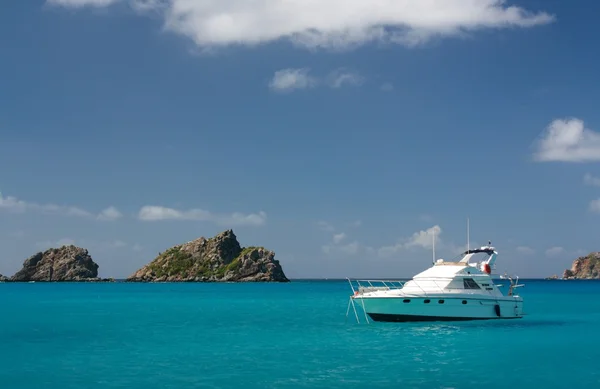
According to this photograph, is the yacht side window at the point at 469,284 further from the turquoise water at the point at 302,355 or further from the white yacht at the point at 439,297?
the turquoise water at the point at 302,355

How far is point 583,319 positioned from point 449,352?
38.8m

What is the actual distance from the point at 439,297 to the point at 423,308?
1.69m

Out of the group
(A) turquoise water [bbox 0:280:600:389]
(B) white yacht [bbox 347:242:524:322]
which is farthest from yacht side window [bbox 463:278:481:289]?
(A) turquoise water [bbox 0:280:600:389]

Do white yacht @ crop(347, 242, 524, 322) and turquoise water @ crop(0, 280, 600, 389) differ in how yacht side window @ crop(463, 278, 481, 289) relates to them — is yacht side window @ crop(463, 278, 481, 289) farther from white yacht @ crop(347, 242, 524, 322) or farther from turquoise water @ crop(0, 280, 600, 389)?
turquoise water @ crop(0, 280, 600, 389)

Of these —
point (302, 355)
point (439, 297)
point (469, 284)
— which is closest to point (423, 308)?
point (439, 297)

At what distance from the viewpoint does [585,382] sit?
98.1 feet

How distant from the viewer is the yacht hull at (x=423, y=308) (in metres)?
50.8

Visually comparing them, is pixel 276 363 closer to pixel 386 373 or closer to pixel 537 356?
pixel 386 373

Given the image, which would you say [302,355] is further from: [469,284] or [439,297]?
[469,284]

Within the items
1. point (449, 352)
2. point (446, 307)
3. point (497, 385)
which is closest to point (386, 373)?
point (497, 385)

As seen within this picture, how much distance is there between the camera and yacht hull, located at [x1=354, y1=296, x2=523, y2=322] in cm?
5075

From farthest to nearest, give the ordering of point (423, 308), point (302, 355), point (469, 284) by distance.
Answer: point (469, 284) < point (423, 308) < point (302, 355)

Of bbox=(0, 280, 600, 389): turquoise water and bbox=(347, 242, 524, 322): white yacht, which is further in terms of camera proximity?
bbox=(347, 242, 524, 322): white yacht

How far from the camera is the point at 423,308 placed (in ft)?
167
